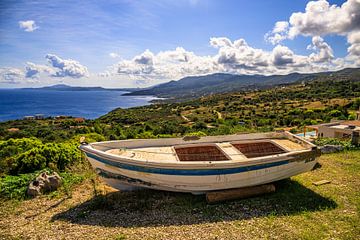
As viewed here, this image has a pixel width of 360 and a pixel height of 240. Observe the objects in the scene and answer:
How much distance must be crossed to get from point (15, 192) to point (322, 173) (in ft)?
34.8

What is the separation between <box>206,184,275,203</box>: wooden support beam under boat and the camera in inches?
283

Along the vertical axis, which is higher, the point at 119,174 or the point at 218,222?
the point at 119,174

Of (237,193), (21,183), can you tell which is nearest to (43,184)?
(21,183)

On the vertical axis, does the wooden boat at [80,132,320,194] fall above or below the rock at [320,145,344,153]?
above

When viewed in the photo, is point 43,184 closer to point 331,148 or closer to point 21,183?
point 21,183

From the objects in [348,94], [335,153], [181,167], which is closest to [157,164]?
[181,167]

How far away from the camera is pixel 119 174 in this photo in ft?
24.2

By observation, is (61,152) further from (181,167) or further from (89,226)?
(181,167)

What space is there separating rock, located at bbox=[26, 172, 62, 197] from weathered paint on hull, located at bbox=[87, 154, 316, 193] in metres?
1.55

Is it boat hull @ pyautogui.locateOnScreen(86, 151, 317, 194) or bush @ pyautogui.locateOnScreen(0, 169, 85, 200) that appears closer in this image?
boat hull @ pyautogui.locateOnScreen(86, 151, 317, 194)

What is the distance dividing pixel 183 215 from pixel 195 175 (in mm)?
1105

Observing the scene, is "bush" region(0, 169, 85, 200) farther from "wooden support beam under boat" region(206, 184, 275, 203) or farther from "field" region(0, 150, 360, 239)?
"wooden support beam under boat" region(206, 184, 275, 203)

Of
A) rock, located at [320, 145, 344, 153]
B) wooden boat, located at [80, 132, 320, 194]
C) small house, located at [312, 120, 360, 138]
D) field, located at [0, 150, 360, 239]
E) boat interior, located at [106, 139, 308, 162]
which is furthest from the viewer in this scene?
small house, located at [312, 120, 360, 138]

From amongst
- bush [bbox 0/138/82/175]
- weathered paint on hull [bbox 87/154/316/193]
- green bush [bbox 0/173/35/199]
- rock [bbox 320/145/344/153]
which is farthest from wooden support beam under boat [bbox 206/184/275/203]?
rock [bbox 320/145/344/153]
